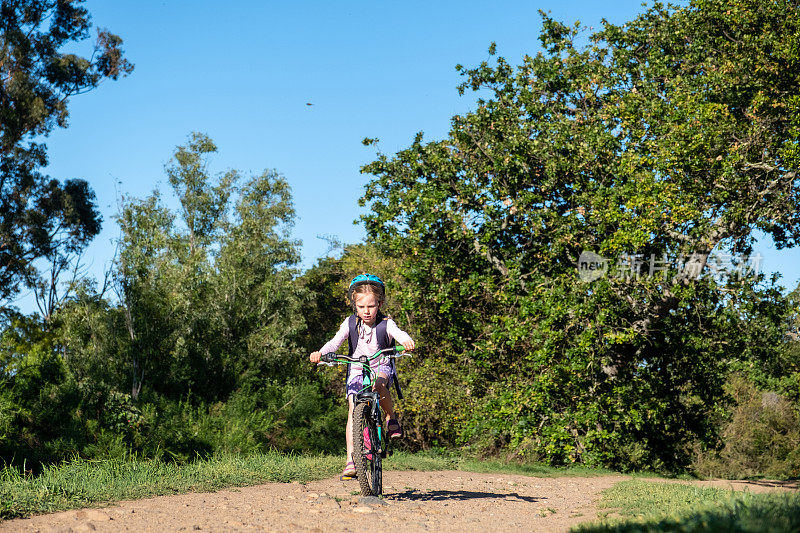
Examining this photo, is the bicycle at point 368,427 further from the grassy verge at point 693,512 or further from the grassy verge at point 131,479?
the grassy verge at point 693,512

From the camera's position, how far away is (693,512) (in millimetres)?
4891

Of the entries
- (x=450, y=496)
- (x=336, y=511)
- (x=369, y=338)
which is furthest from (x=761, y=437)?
(x=336, y=511)

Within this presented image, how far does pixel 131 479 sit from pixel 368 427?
8.35 ft

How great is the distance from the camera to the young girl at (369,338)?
689cm

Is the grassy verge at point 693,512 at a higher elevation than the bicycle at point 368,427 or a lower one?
lower

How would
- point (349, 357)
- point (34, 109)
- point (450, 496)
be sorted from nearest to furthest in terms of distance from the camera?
1. point (349, 357)
2. point (450, 496)
3. point (34, 109)

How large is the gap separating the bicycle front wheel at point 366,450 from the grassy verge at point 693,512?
2.02 m

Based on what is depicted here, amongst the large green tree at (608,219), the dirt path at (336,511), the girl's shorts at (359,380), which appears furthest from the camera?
the large green tree at (608,219)

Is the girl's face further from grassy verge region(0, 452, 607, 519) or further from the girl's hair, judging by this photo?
grassy verge region(0, 452, 607, 519)

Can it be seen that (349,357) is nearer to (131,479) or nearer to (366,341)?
(366,341)

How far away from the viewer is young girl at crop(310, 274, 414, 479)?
22.6 feet

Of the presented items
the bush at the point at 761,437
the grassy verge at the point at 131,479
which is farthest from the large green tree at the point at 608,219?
the bush at the point at 761,437

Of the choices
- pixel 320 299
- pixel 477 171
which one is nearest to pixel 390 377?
pixel 477 171

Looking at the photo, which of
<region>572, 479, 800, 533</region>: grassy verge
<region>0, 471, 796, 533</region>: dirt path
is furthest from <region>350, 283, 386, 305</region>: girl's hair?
<region>572, 479, 800, 533</region>: grassy verge
